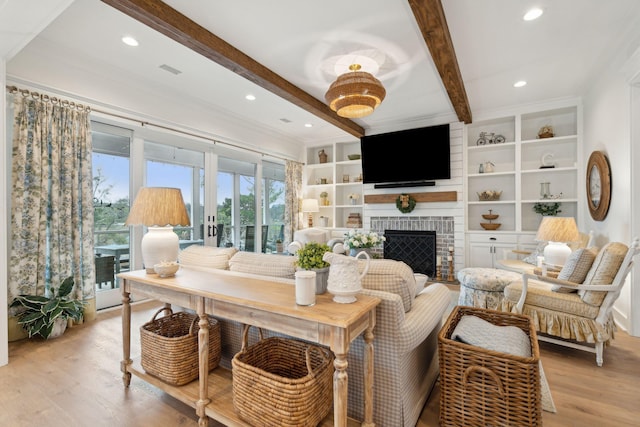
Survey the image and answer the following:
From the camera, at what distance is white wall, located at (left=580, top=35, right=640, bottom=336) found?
9.22ft

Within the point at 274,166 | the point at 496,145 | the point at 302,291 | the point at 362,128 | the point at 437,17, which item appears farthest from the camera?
the point at 274,166

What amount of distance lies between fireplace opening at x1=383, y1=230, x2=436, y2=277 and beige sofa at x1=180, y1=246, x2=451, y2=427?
134 inches

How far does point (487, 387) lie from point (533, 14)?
114 inches

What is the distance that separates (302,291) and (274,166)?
16.8 feet

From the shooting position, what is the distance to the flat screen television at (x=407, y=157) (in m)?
5.05

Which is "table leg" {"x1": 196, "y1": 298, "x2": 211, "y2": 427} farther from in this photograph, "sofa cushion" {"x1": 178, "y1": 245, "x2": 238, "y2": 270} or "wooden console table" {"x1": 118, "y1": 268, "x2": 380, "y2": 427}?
"sofa cushion" {"x1": 178, "y1": 245, "x2": 238, "y2": 270}

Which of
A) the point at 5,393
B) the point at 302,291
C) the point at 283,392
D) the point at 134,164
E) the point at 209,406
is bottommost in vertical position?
the point at 5,393

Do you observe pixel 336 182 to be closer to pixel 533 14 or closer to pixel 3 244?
pixel 533 14

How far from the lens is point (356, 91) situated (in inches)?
116

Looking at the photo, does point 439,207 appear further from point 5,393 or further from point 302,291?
point 5,393

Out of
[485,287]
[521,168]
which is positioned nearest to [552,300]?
[485,287]

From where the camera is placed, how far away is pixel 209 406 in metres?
1.58

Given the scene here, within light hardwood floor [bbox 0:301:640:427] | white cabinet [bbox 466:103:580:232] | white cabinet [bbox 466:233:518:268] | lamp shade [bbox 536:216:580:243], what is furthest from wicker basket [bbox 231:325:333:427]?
white cabinet [bbox 466:103:580:232]

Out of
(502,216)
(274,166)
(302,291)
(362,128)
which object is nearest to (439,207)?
(502,216)
